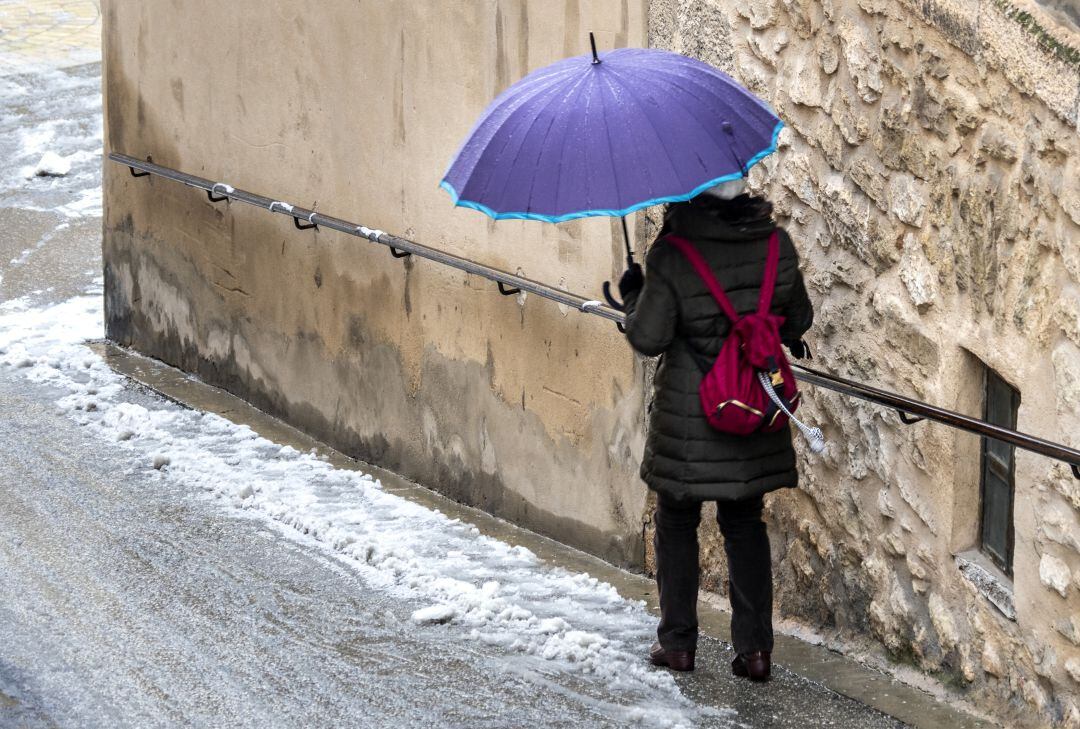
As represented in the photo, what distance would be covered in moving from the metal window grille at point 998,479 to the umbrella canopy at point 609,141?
2.91 ft

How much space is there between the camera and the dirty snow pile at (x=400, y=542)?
4855 millimetres

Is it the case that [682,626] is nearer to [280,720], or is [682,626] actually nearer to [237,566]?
[280,720]

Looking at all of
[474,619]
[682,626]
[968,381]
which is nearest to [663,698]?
[682,626]

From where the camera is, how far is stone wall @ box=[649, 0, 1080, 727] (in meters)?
3.71

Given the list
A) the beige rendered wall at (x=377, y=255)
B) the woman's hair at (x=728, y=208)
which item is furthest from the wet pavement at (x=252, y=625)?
the woman's hair at (x=728, y=208)

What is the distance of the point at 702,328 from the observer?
13.8 feet

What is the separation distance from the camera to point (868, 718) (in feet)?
14.2

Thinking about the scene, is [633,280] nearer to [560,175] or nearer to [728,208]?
[728,208]

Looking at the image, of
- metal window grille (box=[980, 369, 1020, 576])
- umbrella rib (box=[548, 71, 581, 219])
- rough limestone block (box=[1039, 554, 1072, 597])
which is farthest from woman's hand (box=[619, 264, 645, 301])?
rough limestone block (box=[1039, 554, 1072, 597])

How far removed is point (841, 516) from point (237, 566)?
2.30 m

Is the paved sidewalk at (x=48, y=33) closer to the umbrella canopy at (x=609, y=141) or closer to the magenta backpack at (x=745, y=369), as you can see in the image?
the umbrella canopy at (x=609, y=141)

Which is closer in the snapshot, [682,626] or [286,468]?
[682,626]

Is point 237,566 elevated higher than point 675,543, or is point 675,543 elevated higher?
point 675,543

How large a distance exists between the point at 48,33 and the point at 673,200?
1457 centimetres
